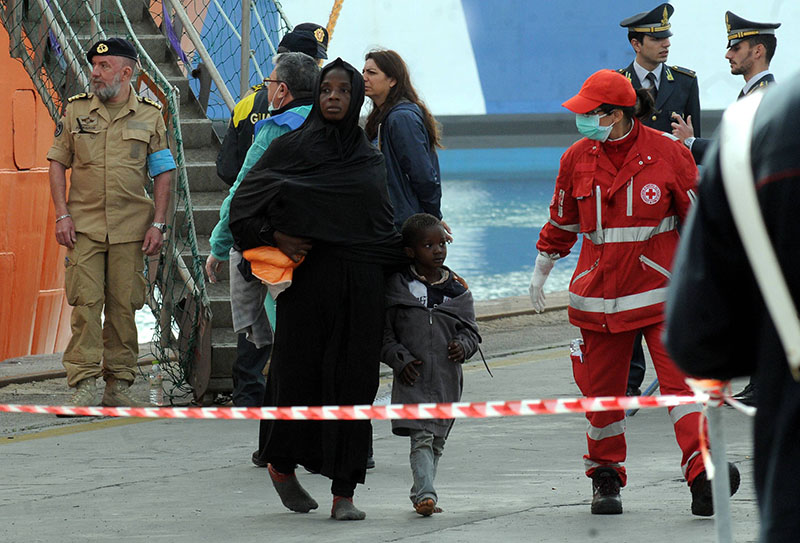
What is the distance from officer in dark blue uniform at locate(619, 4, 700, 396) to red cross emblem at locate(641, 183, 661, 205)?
2560 millimetres

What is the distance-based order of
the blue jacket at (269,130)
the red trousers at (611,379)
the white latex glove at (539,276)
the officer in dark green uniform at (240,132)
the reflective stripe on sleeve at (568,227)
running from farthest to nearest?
the officer in dark green uniform at (240,132) < the blue jacket at (269,130) < the white latex glove at (539,276) < the reflective stripe on sleeve at (568,227) < the red trousers at (611,379)

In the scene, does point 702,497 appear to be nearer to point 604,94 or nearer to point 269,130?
point 604,94

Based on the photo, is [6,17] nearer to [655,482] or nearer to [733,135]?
[655,482]

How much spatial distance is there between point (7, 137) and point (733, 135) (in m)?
8.40

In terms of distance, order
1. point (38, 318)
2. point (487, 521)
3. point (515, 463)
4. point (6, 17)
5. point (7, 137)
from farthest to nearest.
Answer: point (38, 318) → point (7, 137) → point (6, 17) → point (515, 463) → point (487, 521)

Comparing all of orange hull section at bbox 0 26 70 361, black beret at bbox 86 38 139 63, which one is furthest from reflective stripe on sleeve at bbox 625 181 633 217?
orange hull section at bbox 0 26 70 361

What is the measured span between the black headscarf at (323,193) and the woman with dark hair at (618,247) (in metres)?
0.74

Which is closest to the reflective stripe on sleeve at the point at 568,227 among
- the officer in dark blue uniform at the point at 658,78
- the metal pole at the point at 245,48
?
the officer in dark blue uniform at the point at 658,78

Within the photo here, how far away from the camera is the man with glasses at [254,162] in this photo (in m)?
5.34

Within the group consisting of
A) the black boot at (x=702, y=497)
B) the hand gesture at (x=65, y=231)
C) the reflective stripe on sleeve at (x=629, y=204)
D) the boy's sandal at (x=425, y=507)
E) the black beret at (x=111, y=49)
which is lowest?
the boy's sandal at (x=425, y=507)

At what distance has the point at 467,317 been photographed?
5.03 meters

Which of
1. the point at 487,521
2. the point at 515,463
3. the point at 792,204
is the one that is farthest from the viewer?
the point at 515,463

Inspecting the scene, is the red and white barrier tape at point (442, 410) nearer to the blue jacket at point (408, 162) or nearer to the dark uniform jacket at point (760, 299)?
the dark uniform jacket at point (760, 299)

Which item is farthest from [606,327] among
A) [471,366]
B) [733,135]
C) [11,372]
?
[11,372]
